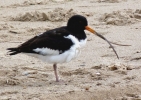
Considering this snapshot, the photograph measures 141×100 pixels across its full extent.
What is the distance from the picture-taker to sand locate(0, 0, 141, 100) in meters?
6.14

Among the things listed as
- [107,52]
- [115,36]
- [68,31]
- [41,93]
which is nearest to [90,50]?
[107,52]

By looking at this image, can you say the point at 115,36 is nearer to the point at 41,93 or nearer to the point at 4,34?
the point at 4,34

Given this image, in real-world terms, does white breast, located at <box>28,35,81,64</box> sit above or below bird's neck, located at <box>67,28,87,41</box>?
below

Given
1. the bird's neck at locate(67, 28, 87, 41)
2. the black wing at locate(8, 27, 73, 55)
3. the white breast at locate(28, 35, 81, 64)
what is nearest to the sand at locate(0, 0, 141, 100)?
the white breast at locate(28, 35, 81, 64)

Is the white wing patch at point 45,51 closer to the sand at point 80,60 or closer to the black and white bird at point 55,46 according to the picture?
the black and white bird at point 55,46

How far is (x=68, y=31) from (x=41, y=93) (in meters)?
0.89

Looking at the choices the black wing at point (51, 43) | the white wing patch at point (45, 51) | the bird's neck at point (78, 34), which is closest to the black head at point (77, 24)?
the bird's neck at point (78, 34)

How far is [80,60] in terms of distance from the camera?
24.3ft

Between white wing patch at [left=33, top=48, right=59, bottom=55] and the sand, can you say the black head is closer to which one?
white wing patch at [left=33, top=48, right=59, bottom=55]

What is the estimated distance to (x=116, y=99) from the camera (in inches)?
238

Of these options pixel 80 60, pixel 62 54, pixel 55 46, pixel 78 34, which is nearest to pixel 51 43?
pixel 55 46

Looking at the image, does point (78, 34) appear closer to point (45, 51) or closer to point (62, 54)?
point (62, 54)

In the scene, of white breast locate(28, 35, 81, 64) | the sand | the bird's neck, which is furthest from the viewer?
the bird's neck

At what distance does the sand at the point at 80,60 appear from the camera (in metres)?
6.14
